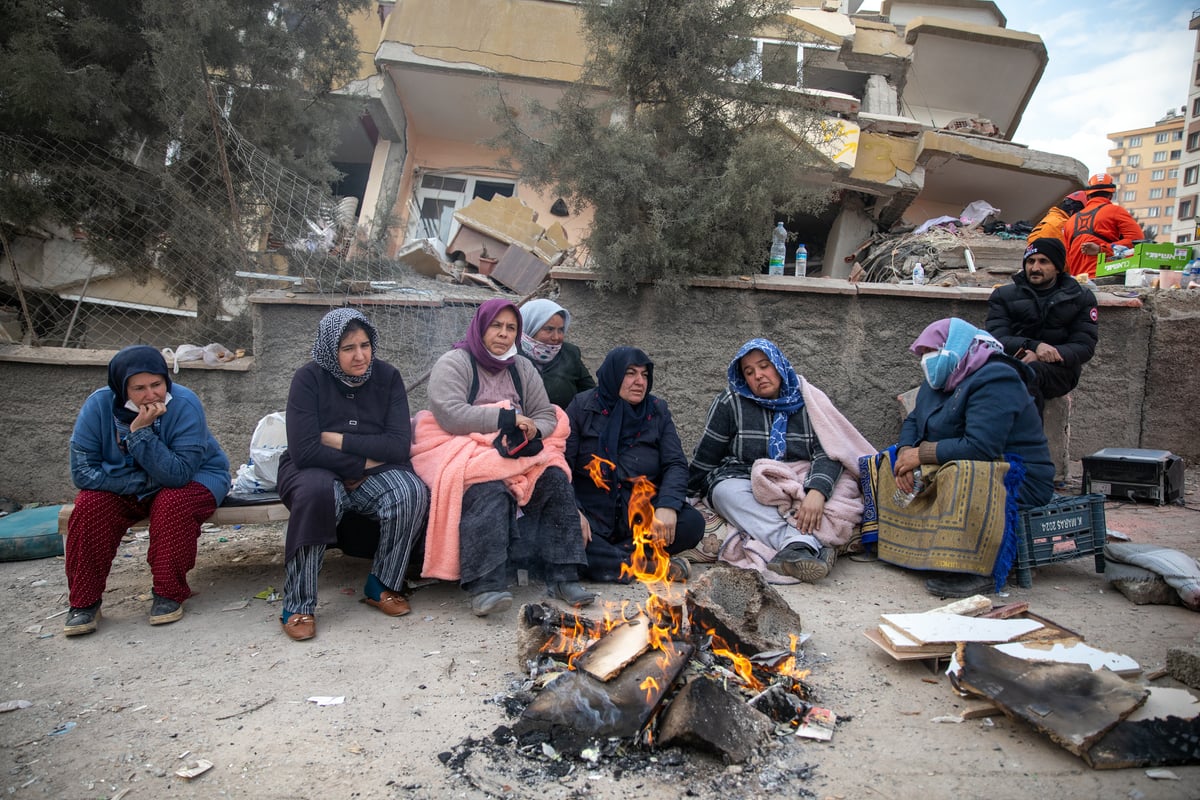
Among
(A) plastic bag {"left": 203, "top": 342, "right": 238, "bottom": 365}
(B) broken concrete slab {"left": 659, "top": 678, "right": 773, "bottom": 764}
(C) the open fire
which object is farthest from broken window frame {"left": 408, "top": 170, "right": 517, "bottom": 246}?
(B) broken concrete slab {"left": 659, "top": 678, "right": 773, "bottom": 764}

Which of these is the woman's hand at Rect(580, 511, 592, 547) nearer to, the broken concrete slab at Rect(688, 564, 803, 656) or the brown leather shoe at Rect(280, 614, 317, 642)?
the broken concrete slab at Rect(688, 564, 803, 656)

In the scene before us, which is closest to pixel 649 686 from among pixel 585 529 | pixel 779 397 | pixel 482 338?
pixel 585 529

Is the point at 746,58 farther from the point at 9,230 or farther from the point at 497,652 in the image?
the point at 9,230

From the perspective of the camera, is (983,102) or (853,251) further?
(983,102)

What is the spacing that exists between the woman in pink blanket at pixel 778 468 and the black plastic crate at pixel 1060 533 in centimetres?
88

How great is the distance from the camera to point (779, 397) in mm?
4641

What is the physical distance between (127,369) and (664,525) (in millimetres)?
2917

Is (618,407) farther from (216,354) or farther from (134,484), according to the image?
(216,354)

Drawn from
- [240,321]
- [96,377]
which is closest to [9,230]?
[96,377]

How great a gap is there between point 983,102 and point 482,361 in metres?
13.4

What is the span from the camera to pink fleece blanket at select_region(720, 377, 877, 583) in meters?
4.32

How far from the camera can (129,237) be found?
6090 millimetres

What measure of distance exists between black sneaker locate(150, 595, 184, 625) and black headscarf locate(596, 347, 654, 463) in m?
2.38

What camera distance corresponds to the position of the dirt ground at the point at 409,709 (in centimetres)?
226
